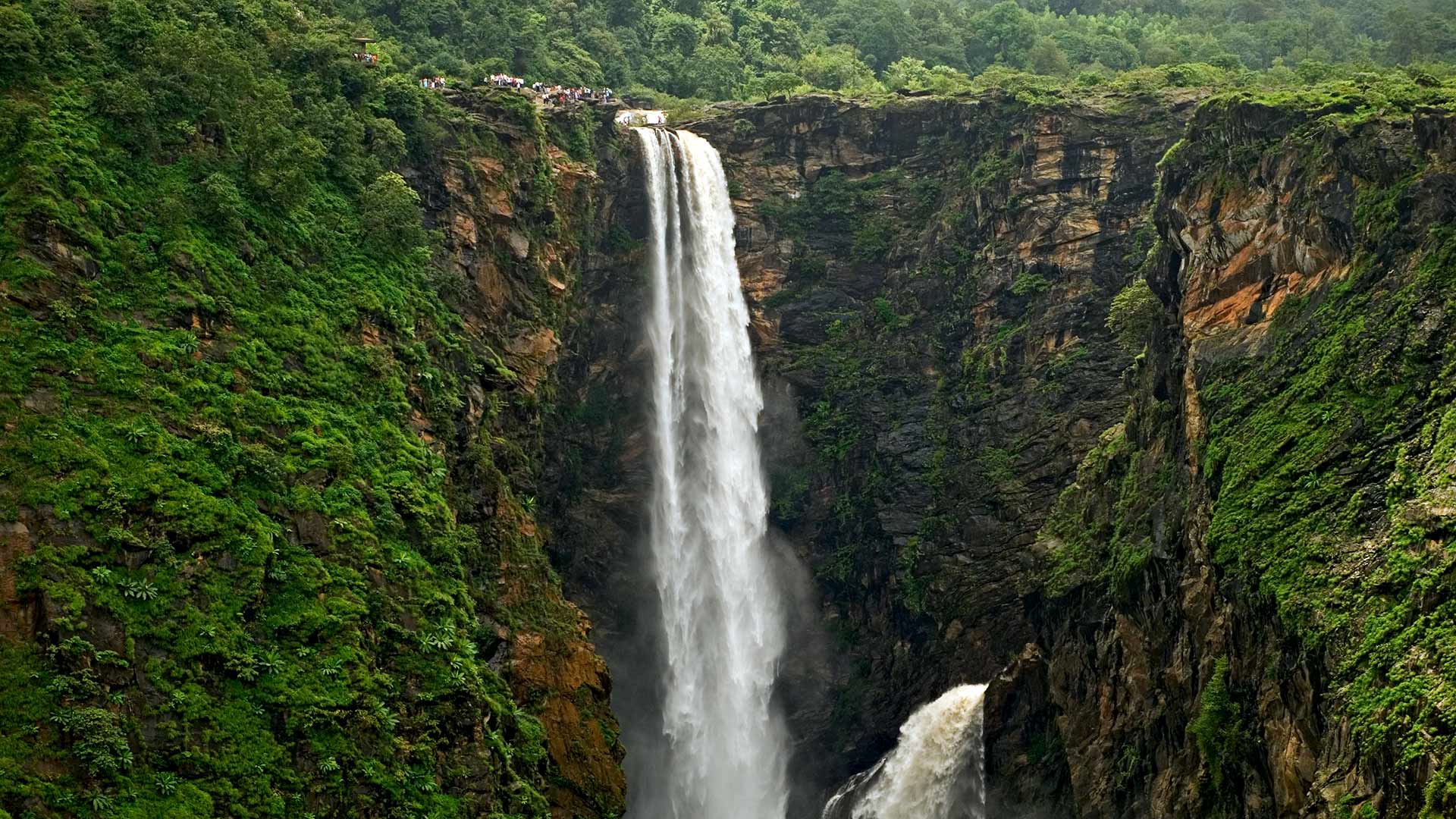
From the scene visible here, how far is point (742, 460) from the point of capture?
50875mm

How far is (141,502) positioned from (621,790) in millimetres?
15273

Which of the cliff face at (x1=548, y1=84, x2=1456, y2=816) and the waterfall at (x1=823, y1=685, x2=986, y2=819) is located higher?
the cliff face at (x1=548, y1=84, x2=1456, y2=816)

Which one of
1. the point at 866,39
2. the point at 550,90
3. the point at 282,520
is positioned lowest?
the point at 282,520

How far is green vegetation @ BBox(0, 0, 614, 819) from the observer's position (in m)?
26.5

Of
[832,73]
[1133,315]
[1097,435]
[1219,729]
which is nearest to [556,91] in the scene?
[832,73]

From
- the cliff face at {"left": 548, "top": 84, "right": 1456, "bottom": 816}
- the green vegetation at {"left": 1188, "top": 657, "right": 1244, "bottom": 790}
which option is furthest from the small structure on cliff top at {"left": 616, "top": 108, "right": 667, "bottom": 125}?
the green vegetation at {"left": 1188, "top": 657, "right": 1244, "bottom": 790}

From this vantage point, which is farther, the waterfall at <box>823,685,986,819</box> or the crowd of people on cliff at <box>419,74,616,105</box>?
the crowd of people on cliff at <box>419,74,616,105</box>

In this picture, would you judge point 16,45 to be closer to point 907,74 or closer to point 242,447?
point 242,447

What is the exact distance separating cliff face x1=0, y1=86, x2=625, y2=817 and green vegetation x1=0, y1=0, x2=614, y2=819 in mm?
68

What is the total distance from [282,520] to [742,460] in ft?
73.3

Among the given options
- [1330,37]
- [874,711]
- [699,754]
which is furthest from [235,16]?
[1330,37]

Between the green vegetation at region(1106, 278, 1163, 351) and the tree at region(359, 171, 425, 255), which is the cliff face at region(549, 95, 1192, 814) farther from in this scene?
the tree at region(359, 171, 425, 255)

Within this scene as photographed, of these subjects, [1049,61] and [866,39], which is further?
[866,39]

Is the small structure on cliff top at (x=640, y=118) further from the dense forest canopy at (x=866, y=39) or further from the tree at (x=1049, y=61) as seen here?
the tree at (x=1049, y=61)
